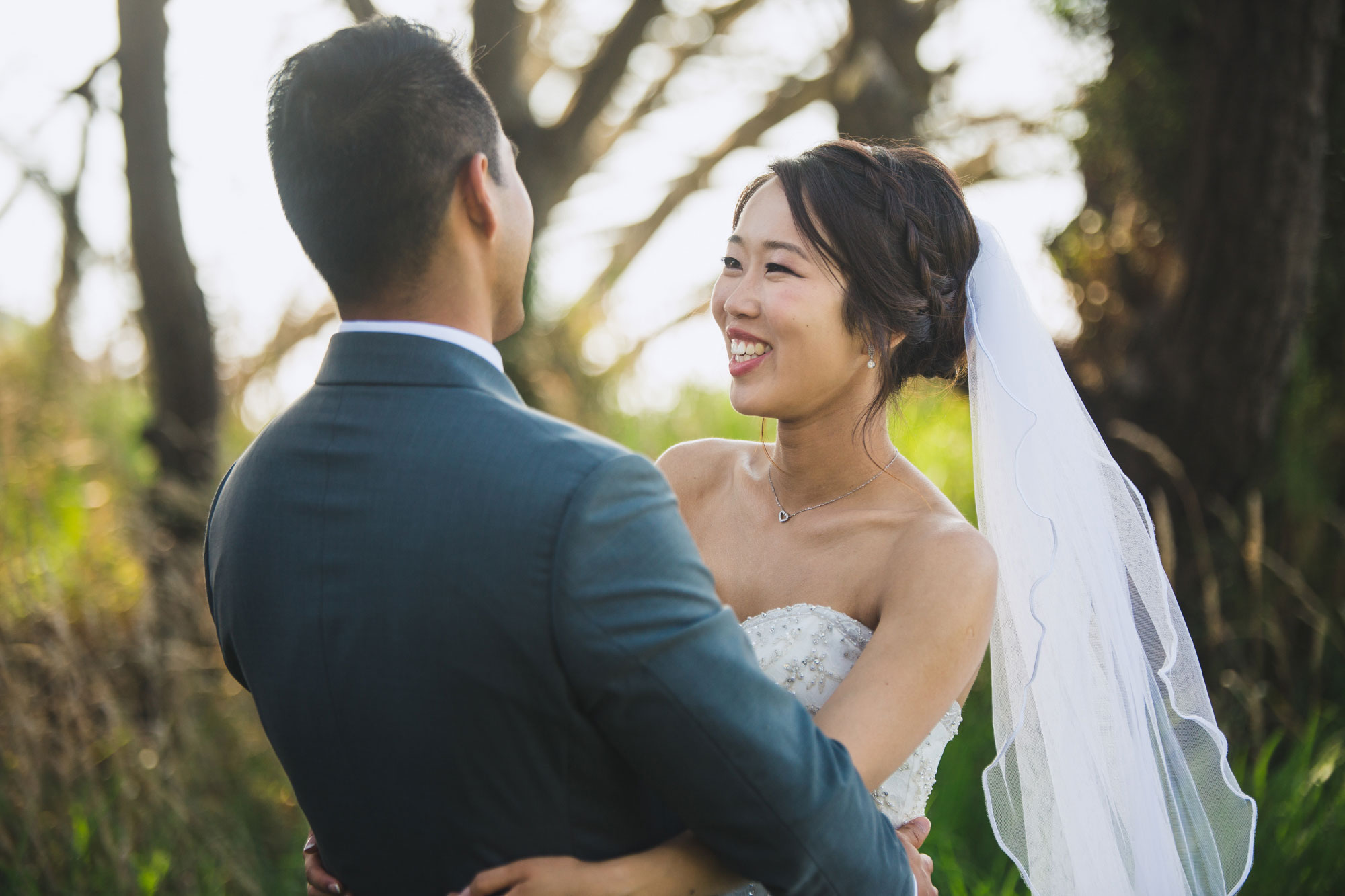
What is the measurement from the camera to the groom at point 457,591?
51.8 inches

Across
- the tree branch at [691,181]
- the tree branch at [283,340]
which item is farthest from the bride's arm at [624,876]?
the tree branch at [283,340]

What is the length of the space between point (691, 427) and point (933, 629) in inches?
205

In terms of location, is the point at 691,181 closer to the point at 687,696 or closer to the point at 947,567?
the point at 947,567

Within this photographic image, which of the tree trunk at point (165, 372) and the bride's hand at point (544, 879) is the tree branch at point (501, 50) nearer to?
the tree trunk at point (165, 372)

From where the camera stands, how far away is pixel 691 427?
7242 mm

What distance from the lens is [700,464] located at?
9.93ft

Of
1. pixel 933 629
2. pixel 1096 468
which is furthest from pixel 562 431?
pixel 1096 468

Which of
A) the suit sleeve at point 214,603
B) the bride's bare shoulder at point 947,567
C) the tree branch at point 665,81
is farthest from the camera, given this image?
the tree branch at point 665,81

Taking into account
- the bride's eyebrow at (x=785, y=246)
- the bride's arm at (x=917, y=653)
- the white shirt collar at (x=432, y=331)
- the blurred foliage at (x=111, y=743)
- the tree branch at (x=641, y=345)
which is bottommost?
the tree branch at (x=641, y=345)

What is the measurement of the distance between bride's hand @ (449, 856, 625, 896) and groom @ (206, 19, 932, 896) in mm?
28

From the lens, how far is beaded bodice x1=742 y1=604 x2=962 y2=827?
2236 mm

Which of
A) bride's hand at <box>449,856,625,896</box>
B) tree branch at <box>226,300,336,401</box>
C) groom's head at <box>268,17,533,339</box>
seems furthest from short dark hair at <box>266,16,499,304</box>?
tree branch at <box>226,300,336,401</box>

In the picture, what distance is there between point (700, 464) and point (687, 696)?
5.68ft

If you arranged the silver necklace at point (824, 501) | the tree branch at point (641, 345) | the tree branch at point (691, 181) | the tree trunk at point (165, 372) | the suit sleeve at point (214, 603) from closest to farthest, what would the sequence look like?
1. the suit sleeve at point (214, 603)
2. the silver necklace at point (824, 501)
3. the tree trunk at point (165, 372)
4. the tree branch at point (641, 345)
5. the tree branch at point (691, 181)
